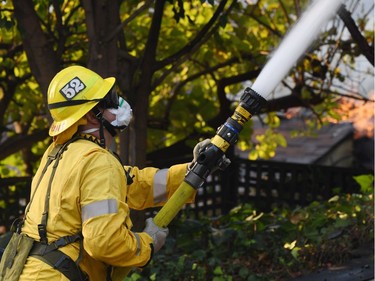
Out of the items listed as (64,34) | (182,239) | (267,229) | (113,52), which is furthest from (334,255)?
(64,34)

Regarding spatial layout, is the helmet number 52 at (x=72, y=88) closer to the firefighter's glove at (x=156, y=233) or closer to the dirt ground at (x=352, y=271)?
the firefighter's glove at (x=156, y=233)

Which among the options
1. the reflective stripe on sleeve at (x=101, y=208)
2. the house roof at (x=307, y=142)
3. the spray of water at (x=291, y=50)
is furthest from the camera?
the house roof at (x=307, y=142)

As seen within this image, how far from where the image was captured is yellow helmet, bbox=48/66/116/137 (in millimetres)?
3428

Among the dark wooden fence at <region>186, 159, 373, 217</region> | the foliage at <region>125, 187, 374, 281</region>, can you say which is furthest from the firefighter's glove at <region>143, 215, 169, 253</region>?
the dark wooden fence at <region>186, 159, 373, 217</region>

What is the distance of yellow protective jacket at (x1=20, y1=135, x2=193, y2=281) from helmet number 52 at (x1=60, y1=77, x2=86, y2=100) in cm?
21

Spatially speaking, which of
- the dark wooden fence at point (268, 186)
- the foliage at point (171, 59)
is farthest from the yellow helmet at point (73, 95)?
the dark wooden fence at point (268, 186)

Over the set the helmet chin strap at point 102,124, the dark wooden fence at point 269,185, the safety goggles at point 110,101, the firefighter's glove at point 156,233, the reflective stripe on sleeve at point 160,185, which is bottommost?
the dark wooden fence at point 269,185

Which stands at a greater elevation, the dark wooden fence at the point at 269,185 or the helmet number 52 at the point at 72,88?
the helmet number 52 at the point at 72,88

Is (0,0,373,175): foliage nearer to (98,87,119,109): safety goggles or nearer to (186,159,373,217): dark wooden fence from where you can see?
(186,159,373,217): dark wooden fence

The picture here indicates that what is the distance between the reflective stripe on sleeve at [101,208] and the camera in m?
3.17

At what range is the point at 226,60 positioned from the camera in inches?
317

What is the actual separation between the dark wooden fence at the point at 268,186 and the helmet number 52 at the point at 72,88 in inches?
193

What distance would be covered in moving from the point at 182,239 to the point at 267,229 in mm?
688

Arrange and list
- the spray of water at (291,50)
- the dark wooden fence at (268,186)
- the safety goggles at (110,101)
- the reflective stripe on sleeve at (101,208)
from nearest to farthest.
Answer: the reflective stripe on sleeve at (101,208), the spray of water at (291,50), the safety goggles at (110,101), the dark wooden fence at (268,186)
